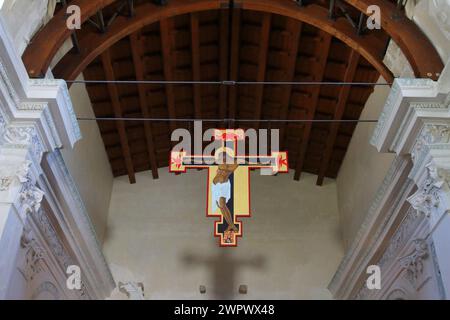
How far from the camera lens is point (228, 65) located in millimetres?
12859

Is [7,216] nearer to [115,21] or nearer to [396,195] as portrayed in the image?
[115,21]

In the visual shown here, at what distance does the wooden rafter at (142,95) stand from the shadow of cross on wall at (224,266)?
9.80 feet

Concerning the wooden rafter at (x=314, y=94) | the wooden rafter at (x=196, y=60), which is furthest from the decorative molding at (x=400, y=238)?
the wooden rafter at (x=196, y=60)

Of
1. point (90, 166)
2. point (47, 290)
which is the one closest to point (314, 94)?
point (90, 166)

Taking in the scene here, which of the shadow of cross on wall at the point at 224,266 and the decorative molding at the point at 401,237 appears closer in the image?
the decorative molding at the point at 401,237

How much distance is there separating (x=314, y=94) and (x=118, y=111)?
4.90 metres

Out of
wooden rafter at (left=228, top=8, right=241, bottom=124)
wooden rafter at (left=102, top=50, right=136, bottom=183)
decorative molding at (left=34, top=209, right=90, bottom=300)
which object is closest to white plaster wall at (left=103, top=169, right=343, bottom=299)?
wooden rafter at (left=102, top=50, right=136, bottom=183)

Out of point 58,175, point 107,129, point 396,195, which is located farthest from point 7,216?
point 107,129

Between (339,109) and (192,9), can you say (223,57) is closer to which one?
(192,9)

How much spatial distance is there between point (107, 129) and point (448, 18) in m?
9.46

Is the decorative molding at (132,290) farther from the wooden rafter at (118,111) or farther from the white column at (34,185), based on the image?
the wooden rafter at (118,111)

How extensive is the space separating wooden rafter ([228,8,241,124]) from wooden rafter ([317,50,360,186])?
8.57 feet

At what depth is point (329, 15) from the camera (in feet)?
31.1

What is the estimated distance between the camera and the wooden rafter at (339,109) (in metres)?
11.5
